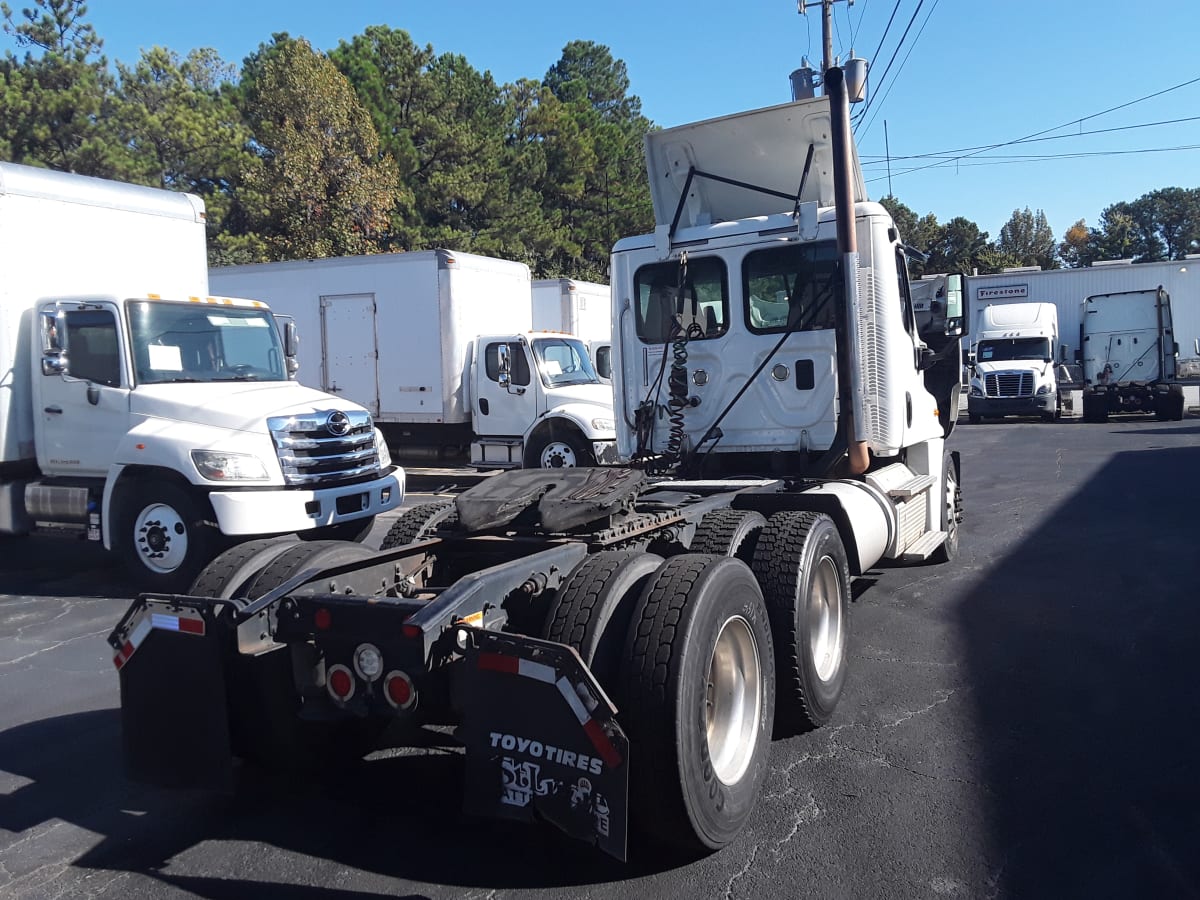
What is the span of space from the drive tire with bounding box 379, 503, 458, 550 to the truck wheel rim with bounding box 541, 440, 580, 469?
8.89 metres

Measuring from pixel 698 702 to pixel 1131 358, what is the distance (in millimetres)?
26006

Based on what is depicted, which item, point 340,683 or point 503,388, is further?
point 503,388

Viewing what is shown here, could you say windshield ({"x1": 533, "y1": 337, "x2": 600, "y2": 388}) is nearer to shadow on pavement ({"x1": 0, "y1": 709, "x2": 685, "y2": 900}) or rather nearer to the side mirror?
the side mirror

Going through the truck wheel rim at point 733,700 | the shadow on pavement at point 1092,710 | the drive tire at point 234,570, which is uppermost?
the drive tire at point 234,570


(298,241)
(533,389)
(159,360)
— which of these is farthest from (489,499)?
(298,241)

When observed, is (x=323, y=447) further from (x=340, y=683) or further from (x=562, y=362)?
(x=562, y=362)

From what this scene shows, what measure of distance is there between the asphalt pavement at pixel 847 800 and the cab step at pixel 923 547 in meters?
0.42

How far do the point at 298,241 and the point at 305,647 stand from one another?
2270cm

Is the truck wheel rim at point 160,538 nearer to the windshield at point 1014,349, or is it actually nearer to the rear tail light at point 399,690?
the rear tail light at point 399,690

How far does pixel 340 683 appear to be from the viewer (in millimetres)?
3564

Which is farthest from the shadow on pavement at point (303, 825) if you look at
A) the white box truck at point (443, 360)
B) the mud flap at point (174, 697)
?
the white box truck at point (443, 360)

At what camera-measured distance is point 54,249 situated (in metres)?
9.30

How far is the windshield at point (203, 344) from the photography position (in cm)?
890

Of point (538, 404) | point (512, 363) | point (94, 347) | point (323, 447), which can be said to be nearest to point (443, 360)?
point (512, 363)
